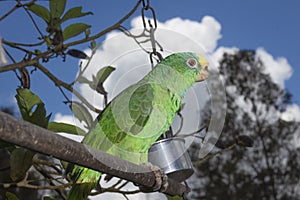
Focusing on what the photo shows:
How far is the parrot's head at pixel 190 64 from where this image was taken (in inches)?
21.4

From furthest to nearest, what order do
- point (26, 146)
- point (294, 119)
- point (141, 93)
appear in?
point (294, 119), point (141, 93), point (26, 146)

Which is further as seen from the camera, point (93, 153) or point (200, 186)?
point (200, 186)

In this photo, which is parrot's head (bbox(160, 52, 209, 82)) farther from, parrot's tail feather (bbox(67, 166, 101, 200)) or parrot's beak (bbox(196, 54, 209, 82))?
parrot's tail feather (bbox(67, 166, 101, 200))

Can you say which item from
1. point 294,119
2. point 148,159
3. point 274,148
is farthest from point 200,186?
point 148,159

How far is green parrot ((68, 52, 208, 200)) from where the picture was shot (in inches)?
20.4

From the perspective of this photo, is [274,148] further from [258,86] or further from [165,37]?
[165,37]

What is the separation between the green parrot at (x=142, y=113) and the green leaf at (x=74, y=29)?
0.84 feet

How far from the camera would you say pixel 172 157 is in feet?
1.93

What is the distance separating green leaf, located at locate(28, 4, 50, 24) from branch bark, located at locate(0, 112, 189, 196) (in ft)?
→ 1.45

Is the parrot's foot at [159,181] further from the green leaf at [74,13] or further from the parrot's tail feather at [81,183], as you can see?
the green leaf at [74,13]

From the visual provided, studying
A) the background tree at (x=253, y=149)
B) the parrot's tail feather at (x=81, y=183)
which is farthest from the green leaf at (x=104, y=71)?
the background tree at (x=253, y=149)

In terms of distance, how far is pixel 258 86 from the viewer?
5043mm

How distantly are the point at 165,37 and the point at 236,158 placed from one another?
4.60 m

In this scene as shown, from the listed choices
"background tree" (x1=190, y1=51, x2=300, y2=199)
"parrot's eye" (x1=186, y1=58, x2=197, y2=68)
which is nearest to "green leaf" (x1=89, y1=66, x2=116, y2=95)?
"parrot's eye" (x1=186, y1=58, x2=197, y2=68)
